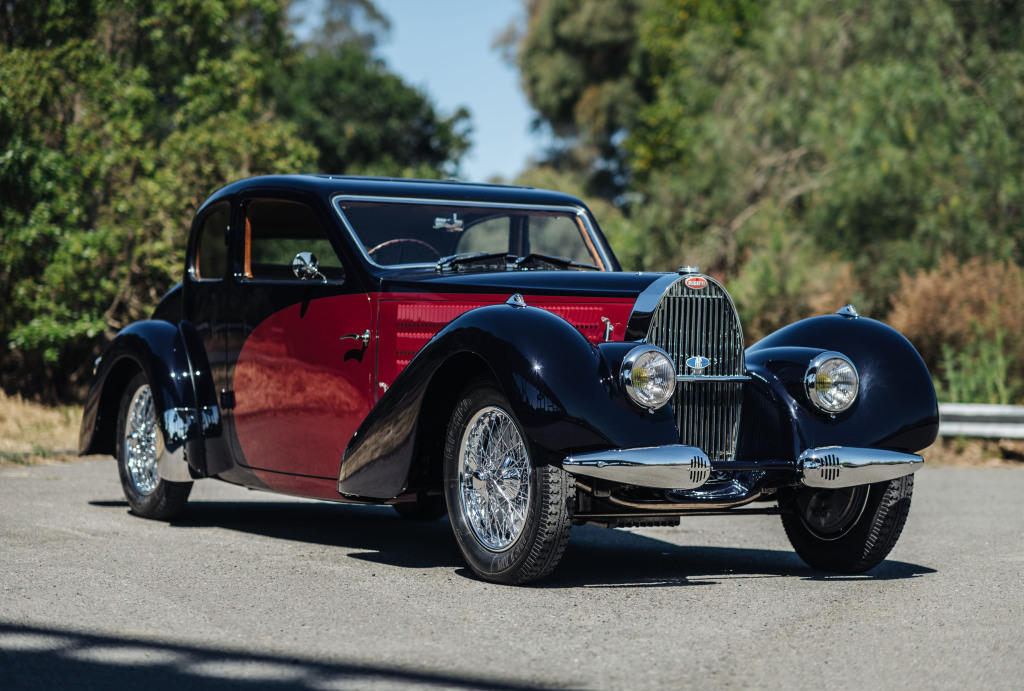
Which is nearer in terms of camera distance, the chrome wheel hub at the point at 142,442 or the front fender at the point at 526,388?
the front fender at the point at 526,388

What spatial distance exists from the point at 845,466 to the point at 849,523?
2.03 ft

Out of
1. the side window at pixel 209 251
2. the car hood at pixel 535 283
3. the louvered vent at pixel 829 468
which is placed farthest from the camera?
the side window at pixel 209 251

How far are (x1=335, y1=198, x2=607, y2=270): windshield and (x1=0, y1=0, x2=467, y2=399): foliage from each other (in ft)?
28.7

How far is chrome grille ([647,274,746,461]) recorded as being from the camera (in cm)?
595

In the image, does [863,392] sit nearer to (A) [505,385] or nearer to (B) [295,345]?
(A) [505,385]

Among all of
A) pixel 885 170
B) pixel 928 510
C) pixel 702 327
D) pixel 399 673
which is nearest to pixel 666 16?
pixel 885 170

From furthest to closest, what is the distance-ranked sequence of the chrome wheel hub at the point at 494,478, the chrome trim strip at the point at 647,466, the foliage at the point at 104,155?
1. the foliage at the point at 104,155
2. the chrome wheel hub at the point at 494,478
3. the chrome trim strip at the point at 647,466

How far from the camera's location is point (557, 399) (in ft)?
17.4

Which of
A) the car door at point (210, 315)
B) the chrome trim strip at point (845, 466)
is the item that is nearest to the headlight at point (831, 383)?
the chrome trim strip at point (845, 466)

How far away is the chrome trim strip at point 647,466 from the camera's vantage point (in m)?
5.18

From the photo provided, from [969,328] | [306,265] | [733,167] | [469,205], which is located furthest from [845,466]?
[733,167]

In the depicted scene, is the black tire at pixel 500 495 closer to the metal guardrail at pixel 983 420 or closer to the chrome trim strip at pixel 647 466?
the chrome trim strip at pixel 647 466

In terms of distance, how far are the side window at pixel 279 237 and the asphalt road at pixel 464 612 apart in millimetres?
1601

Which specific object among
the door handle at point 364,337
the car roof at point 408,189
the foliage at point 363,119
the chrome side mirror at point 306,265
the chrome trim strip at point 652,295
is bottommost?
the door handle at point 364,337
